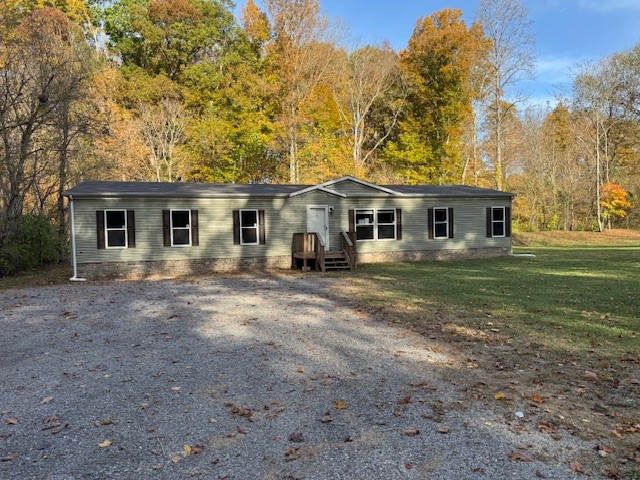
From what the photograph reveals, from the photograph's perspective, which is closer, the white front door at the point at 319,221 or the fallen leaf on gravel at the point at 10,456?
the fallen leaf on gravel at the point at 10,456

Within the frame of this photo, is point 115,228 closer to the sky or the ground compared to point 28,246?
closer to the sky

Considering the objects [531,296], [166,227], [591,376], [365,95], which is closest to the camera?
[591,376]

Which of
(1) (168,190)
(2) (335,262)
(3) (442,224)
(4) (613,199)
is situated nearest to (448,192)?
(3) (442,224)

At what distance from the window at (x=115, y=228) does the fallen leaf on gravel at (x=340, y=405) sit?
12011 millimetres

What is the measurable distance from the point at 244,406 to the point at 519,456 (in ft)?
7.64

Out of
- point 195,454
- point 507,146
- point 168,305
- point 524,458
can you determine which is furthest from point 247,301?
point 507,146

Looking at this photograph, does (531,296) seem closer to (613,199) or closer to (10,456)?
(10,456)

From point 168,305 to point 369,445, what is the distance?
6734mm

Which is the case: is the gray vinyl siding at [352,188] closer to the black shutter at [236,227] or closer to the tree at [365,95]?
the black shutter at [236,227]

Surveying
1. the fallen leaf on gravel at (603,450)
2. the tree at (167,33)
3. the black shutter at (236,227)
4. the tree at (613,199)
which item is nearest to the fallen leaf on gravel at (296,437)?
the fallen leaf on gravel at (603,450)

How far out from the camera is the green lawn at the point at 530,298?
6613mm

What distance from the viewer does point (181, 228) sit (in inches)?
595

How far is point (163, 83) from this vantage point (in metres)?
26.9

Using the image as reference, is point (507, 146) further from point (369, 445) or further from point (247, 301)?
point (369, 445)
